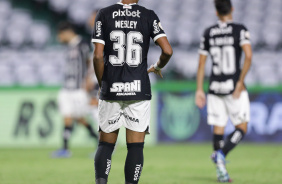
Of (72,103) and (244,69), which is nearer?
(244,69)

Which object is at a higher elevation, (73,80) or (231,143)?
(73,80)

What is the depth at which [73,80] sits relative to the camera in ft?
34.3

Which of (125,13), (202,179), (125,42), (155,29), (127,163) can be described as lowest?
(202,179)

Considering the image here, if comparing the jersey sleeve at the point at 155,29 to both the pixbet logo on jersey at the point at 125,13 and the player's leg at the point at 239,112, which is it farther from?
the player's leg at the point at 239,112

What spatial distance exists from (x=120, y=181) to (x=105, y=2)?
10.2 m

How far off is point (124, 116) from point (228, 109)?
2230mm

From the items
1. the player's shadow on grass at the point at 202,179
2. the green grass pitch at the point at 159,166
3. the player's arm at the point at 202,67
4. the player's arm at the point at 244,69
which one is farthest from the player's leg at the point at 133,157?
the player's arm at the point at 202,67

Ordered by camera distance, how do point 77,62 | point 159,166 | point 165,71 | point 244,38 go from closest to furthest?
1. point 244,38
2. point 159,166
3. point 77,62
4. point 165,71

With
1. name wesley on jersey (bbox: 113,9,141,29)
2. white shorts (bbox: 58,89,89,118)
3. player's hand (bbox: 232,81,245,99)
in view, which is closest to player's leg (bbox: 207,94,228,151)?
player's hand (bbox: 232,81,245,99)

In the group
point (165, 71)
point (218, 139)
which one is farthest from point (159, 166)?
point (165, 71)

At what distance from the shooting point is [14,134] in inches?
483

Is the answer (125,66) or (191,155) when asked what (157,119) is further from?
(125,66)

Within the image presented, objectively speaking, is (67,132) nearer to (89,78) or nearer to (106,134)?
(89,78)

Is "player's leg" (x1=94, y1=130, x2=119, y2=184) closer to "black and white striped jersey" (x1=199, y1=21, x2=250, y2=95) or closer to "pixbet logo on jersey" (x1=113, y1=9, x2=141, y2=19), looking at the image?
"pixbet logo on jersey" (x1=113, y1=9, x2=141, y2=19)
